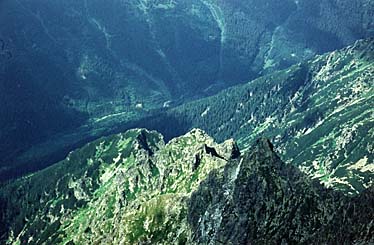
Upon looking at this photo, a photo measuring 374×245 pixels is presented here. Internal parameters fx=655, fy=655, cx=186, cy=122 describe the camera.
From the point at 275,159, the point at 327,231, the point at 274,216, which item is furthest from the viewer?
the point at 275,159

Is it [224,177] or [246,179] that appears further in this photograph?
[224,177]

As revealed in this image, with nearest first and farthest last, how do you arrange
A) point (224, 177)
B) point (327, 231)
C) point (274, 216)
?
point (327, 231)
point (274, 216)
point (224, 177)

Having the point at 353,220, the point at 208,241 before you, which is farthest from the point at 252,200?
the point at 353,220

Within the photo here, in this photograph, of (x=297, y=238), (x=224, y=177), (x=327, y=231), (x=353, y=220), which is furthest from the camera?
(x=224, y=177)

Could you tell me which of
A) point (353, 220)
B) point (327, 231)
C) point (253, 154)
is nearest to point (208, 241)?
point (253, 154)

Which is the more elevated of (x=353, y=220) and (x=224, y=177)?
(x=224, y=177)

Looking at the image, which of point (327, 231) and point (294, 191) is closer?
point (327, 231)

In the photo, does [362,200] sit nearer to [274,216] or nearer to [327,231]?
[327,231]

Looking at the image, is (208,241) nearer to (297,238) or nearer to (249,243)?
(249,243)

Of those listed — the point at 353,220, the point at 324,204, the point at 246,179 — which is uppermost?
the point at 246,179
